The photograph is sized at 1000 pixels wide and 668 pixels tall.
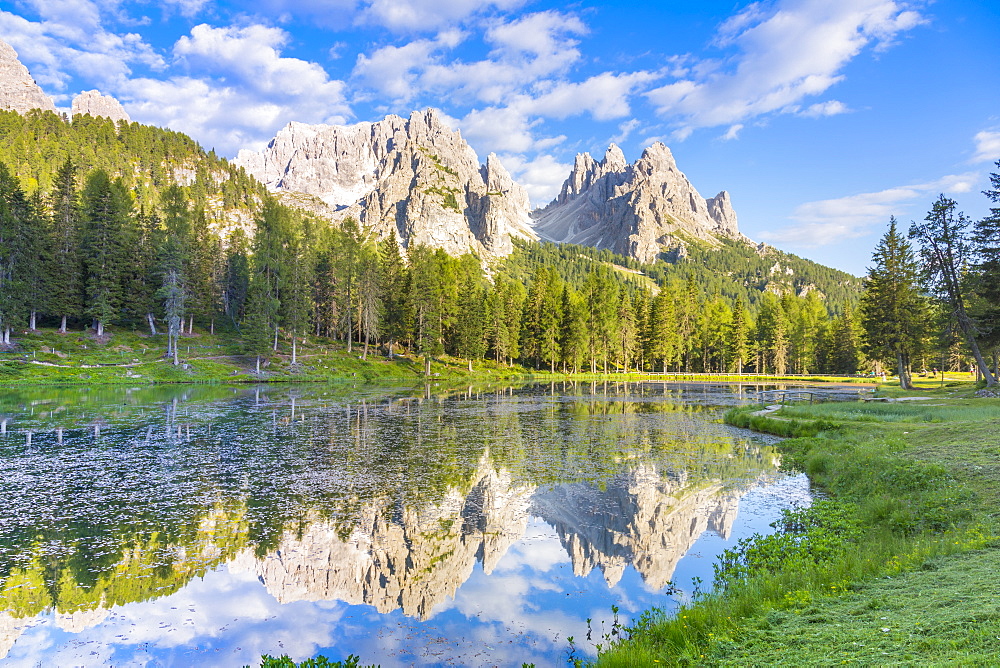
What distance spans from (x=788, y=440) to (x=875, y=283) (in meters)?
52.2

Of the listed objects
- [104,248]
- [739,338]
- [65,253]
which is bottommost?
[739,338]

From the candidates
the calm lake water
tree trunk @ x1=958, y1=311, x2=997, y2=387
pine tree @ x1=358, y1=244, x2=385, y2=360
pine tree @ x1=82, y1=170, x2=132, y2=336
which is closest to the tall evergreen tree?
tree trunk @ x1=958, y1=311, x2=997, y2=387

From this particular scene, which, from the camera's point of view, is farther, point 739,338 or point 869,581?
point 739,338

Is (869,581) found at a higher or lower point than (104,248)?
lower

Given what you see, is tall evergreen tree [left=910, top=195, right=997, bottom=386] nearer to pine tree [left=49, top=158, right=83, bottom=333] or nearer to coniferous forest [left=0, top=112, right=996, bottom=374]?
coniferous forest [left=0, top=112, right=996, bottom=374]

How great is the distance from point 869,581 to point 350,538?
11933mm

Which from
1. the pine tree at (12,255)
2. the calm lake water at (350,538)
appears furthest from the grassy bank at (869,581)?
the pine tree at (12,255)

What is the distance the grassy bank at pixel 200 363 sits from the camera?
61719mm

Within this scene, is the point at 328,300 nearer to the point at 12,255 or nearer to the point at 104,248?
the point at 104,248

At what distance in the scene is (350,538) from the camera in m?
14.4

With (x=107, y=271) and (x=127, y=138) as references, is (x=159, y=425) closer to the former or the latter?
(x=107, y=271)

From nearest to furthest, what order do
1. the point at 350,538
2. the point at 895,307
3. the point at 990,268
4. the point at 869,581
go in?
the point at 869,581 < the point at 350,538 < the point at 990,268 < the point at 895,307

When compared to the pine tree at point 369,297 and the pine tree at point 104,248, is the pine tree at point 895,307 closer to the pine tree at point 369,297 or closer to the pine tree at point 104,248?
the pine tree at point 369,297

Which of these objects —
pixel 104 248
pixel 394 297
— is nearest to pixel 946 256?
pixel 394 297
